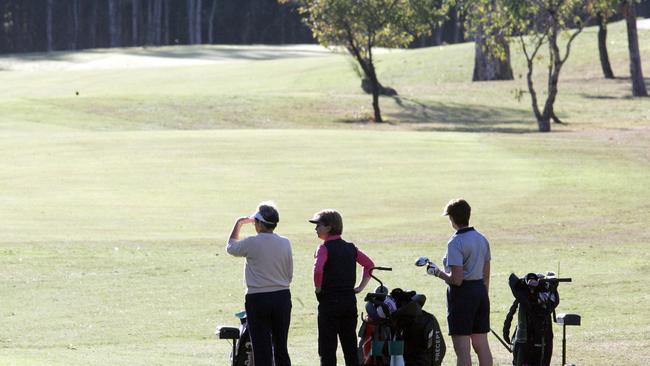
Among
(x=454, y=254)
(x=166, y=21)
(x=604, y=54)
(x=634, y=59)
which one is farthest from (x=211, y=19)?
(x=454, y=254)

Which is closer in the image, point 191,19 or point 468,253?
point 468,253

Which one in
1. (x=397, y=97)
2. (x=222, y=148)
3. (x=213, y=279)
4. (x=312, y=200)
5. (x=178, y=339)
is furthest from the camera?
(x=397, y=97)

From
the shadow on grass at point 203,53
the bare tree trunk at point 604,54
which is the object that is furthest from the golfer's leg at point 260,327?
the shadow on grass at point 203,53

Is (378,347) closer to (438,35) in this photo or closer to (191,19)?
(438,35)

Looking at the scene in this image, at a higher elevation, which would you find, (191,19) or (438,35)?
(191,19)

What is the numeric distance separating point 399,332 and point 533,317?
1167 millimetres

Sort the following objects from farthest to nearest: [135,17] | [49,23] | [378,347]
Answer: [135,17], [49,23], [378,347]

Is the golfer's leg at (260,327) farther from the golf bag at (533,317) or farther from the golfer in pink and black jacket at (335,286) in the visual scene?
the golf bag at (533,317)

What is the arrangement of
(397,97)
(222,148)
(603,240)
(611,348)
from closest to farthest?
(611,348)
(603,240)
(222,148)
(397,97)

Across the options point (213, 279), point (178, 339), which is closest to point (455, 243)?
point (178, 339)

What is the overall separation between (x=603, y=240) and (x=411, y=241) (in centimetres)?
324

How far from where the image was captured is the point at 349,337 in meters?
10.9

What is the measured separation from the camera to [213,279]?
19.8 metres

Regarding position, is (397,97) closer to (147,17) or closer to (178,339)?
(178,339)
